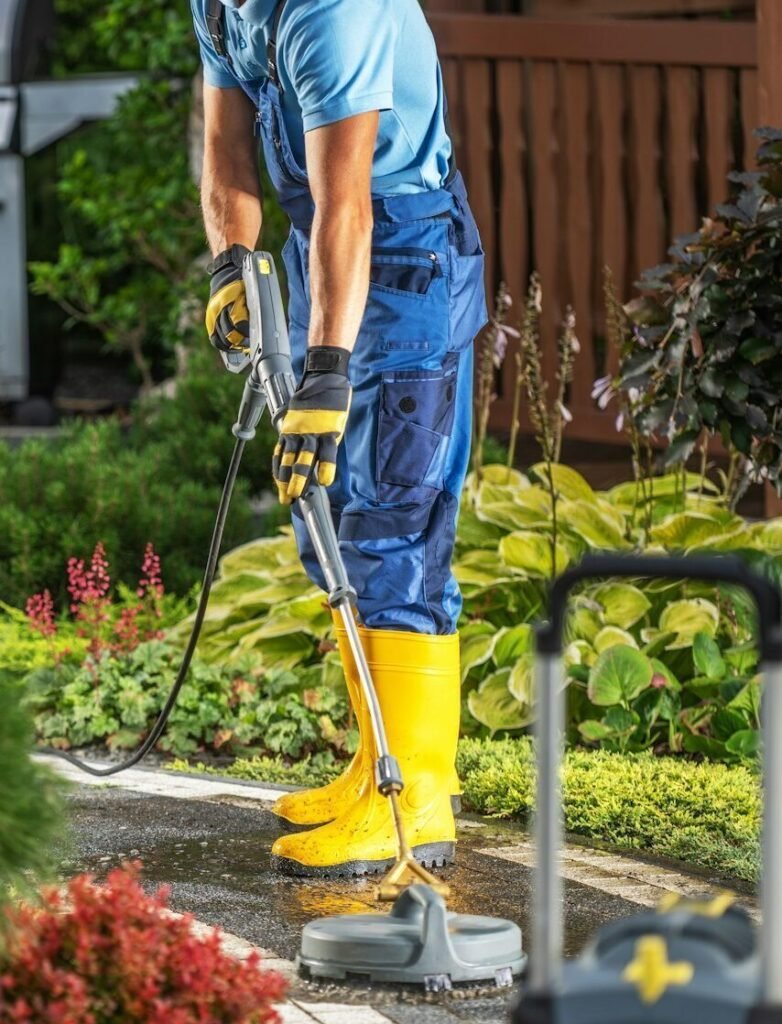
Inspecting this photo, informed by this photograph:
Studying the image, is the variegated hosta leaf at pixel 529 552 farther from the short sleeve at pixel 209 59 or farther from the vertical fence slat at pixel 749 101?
the vertical fence slat at pixel 749 101

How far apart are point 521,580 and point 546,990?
3782mm

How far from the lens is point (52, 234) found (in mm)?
12250

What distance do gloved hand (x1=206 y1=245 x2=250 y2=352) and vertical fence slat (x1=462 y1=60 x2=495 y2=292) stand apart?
4.01m

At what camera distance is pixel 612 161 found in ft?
25.6

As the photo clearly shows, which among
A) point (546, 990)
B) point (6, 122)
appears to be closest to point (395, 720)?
point (546, 990)

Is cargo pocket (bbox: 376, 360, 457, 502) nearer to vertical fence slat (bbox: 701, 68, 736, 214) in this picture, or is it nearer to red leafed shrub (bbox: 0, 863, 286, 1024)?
red leafed shrub (bbox: 0, 863, 286, 1024)

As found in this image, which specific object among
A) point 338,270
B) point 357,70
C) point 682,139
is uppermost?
point 682,139

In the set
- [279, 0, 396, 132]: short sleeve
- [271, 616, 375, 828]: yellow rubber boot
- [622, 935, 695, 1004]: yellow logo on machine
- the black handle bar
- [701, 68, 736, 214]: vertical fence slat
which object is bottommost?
[271, 616, 375, 828]: yellow rubber boot

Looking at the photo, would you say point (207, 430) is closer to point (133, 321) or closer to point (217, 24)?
point (217, 24)

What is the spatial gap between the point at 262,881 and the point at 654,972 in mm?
2094

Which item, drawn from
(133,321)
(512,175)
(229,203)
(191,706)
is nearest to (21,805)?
(229,203)

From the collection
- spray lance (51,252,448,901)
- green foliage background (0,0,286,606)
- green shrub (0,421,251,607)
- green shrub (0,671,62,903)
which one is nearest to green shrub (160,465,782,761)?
green shrub (0,421,251,607)

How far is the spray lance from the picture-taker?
3281mm

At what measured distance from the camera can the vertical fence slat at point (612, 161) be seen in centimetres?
778
